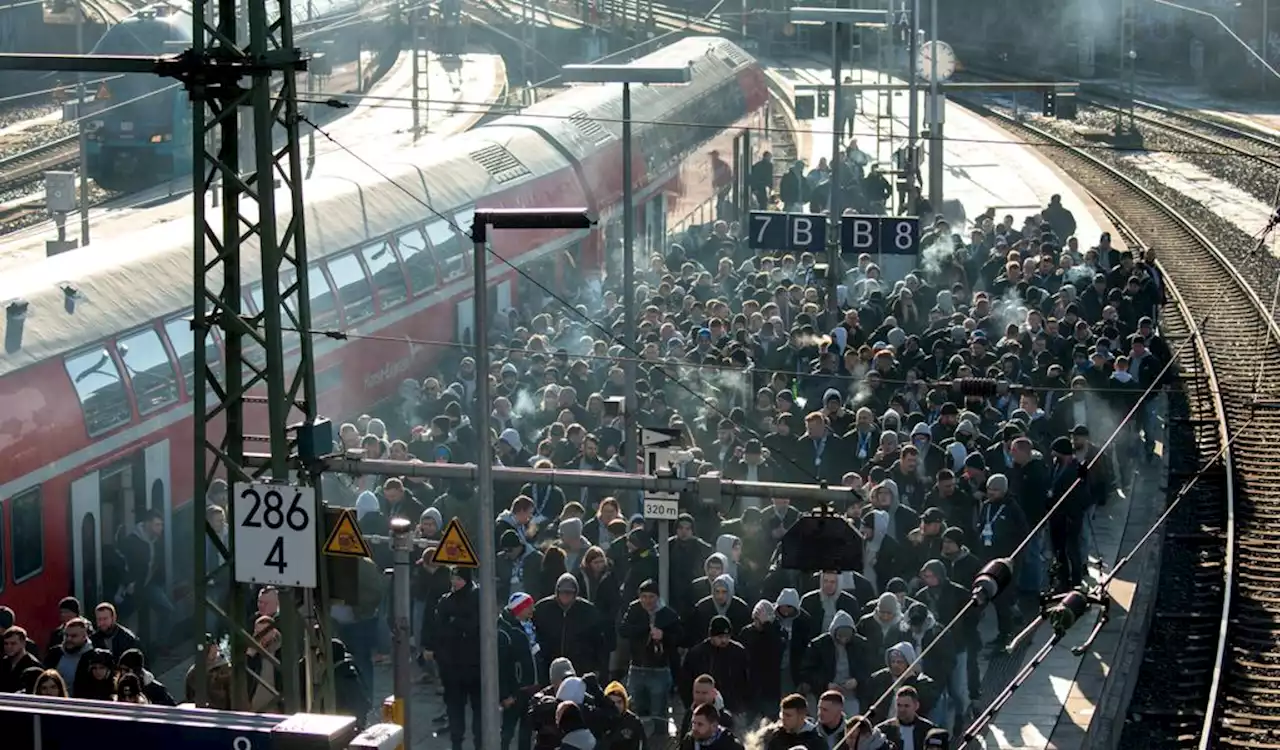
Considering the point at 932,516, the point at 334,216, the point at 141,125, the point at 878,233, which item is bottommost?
the point at 932,516

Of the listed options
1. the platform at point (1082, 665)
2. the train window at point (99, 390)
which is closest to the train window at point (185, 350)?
the train window at point (99, 390)

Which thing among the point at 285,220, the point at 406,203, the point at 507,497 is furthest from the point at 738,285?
the point at 507,497

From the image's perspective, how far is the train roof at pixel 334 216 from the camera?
17.5 meters

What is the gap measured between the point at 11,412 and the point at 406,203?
34.1 ft

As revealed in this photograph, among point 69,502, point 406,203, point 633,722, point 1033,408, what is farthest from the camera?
point 406,203

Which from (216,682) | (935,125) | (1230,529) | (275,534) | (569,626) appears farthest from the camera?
(935,125)

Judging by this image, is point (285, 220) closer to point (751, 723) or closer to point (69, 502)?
point (69, 502)

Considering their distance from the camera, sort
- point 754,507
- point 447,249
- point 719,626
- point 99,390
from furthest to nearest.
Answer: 1. point 447,249
2. point 754,507
3. point 99,390
4. point 719,626

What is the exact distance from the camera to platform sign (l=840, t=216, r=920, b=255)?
82.7ft

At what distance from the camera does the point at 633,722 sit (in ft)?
42.7

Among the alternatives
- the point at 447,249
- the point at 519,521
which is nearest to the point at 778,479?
the point at 519,521

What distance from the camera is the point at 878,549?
55.7 feet

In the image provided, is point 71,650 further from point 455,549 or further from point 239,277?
point 239,277

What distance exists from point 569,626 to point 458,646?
79 cm
